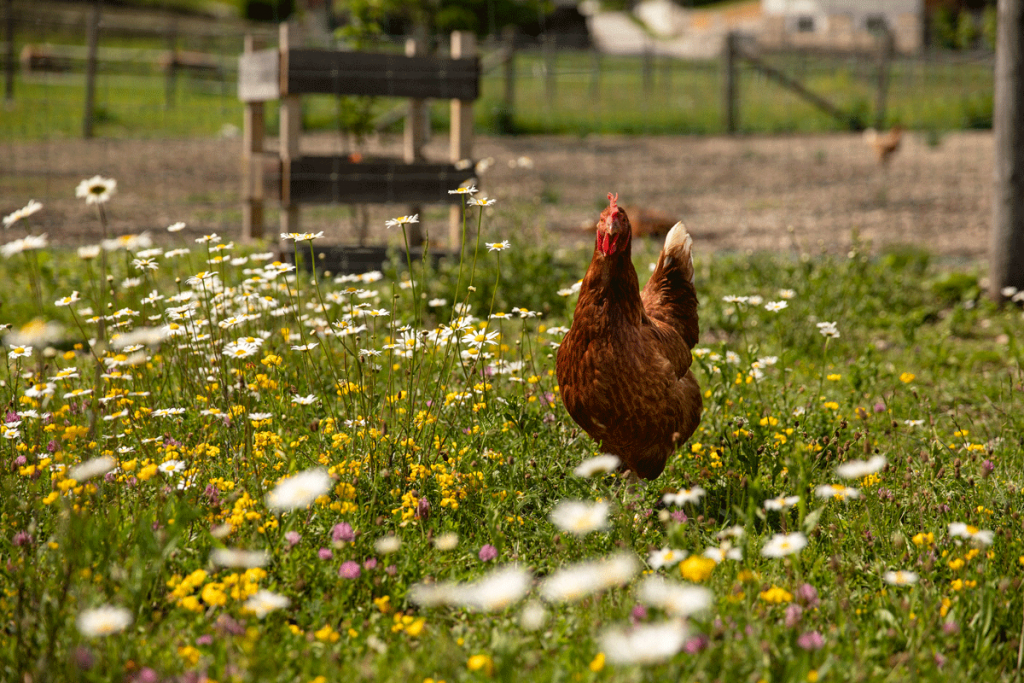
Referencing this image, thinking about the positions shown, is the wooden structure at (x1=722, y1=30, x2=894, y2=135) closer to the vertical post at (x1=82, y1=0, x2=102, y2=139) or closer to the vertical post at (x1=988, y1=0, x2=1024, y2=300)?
the vertical post at (x1=82, y1=0, x2=102, y2=139)

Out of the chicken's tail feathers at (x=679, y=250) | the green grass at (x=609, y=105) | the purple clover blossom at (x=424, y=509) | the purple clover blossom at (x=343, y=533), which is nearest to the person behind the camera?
the purple clover blossom at (x=343, y=533)

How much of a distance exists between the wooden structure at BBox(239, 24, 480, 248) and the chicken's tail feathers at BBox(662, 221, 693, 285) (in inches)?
105

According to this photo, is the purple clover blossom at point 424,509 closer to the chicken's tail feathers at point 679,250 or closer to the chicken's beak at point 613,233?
the chicken's beak at point 613,233

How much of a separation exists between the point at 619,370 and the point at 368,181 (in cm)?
362

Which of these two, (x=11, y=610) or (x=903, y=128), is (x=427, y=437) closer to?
(x=11, y=610)

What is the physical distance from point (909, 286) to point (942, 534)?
12.1 feet

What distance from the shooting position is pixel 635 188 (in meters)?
11.0

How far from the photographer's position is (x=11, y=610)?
1916 mm

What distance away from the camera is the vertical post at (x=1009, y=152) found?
5.08 metres

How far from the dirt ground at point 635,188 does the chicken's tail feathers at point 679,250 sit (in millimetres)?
1818

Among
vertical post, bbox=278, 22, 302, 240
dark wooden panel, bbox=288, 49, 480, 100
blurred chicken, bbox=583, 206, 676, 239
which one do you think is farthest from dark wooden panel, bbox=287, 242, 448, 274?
blurred chicken, bbox=583, 206, 676, 239

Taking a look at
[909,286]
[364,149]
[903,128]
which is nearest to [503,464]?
[909,286]

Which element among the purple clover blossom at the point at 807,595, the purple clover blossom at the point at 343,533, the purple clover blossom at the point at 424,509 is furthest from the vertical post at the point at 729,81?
the purple clover blossom at the point at 343,533

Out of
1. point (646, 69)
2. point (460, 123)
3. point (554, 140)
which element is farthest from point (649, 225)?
point (554, 140)
